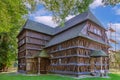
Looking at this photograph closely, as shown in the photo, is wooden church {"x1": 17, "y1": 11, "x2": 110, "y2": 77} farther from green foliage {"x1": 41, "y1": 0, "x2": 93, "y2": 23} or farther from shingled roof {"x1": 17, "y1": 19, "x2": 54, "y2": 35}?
green foliage {"x1": 41, "y1": 0, "x2": 93, "y2": 23}

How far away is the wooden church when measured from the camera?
22141mm

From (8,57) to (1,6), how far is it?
27301 millimetres

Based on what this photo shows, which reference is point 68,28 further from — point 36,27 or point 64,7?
point 64,7

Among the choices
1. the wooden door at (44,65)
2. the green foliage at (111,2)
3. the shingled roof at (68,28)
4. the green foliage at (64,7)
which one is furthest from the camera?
the wooden door at (44,65)

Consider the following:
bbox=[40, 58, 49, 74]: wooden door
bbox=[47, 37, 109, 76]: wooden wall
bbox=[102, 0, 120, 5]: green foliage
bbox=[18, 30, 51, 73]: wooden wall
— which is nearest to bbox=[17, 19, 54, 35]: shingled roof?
bbox=[18, 30, 51, 73]: wooden wall

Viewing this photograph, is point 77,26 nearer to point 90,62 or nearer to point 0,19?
point 90,62

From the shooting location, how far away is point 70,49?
74.9ft

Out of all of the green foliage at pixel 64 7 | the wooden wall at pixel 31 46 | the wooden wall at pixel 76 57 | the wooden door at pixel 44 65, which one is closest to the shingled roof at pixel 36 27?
the wooden wall at pixel 31 46

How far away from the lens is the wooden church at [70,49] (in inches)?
872

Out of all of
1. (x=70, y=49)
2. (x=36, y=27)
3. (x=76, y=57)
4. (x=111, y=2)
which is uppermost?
(x=36, y=27)

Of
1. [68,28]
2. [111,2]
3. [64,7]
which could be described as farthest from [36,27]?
[111,2]

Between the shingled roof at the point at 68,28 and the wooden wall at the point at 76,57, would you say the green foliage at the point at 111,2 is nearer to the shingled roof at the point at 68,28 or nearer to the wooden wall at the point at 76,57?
the shingled roof at the point at 68,28

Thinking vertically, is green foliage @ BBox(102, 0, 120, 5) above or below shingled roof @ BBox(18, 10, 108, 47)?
below

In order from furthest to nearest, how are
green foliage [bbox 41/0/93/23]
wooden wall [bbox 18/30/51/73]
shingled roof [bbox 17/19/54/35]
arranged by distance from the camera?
shingled roof [bbox 17/19/54/35]
wooden wall [bbox 18/30/51/73]
green foliage [bbox 41/0/93/23]
